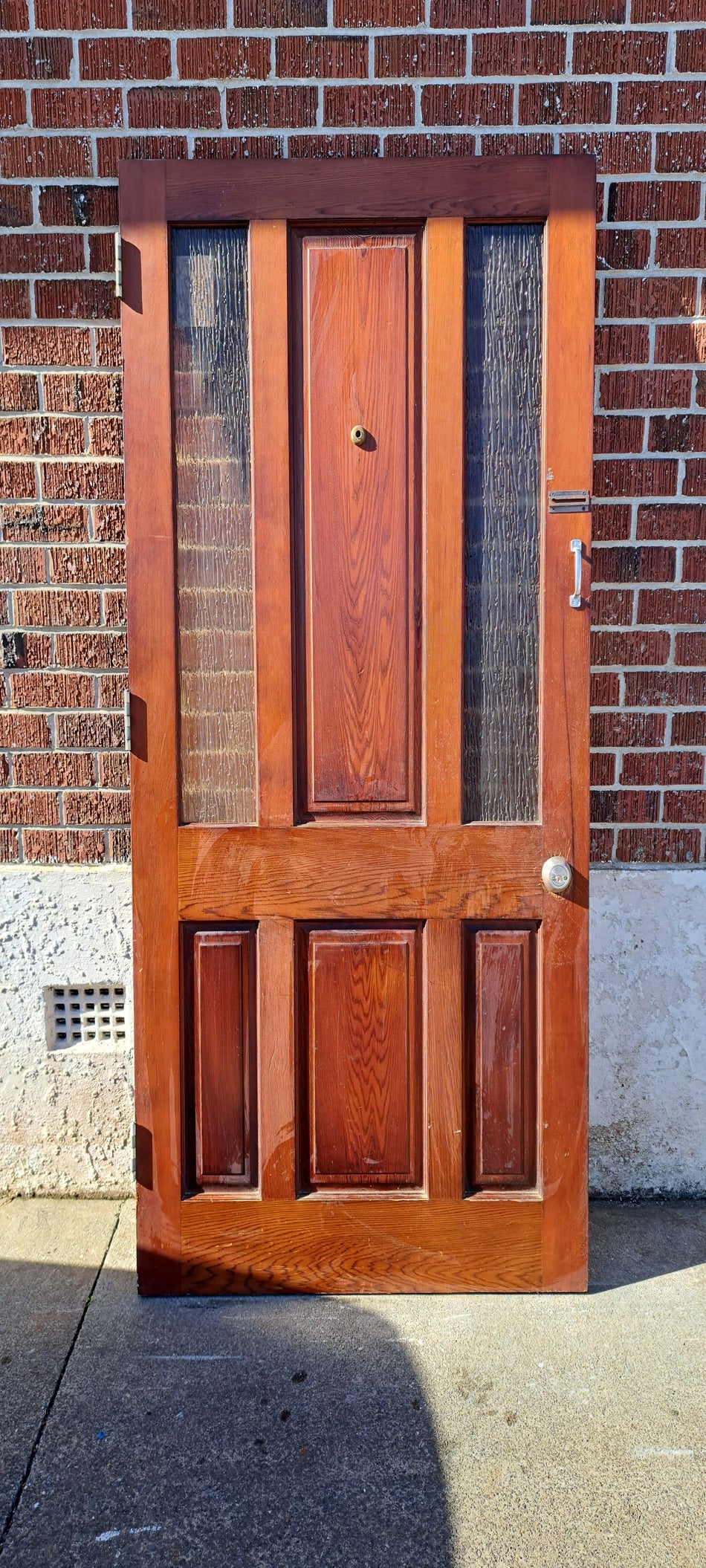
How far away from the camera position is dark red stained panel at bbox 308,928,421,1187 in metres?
2.46

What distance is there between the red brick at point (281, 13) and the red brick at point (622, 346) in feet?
3.24

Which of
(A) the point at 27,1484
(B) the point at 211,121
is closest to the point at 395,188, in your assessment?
(B) the point at 211,121

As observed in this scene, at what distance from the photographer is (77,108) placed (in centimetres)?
254

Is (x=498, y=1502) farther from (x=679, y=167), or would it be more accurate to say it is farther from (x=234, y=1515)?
(x=679, y=167)

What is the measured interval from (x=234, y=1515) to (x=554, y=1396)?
2.28 ft

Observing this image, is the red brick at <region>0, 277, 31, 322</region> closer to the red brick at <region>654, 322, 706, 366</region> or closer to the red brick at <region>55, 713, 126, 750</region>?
the red brick at <region>55, 713, 126, 750</region>

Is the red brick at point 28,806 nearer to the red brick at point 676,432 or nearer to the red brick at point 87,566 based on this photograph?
the red brick at point 87,566

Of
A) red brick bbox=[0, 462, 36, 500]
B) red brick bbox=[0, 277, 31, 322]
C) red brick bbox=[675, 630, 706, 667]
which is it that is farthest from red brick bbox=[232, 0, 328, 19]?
red brick bbox=[675, 630, 706, 667]

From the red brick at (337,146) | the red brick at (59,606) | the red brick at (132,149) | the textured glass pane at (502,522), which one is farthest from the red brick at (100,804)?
the red brick at (337,146)

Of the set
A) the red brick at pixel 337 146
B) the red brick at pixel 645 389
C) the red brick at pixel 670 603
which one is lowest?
the red brick at pixel 670 603

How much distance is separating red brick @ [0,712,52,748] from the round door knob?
1367 mm

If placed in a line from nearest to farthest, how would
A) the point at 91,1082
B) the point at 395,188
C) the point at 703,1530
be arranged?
the point at 703,1530
the point at 395,188
the point at 91,1082

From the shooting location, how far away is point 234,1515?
1.84 m

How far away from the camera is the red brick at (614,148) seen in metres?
2.52
